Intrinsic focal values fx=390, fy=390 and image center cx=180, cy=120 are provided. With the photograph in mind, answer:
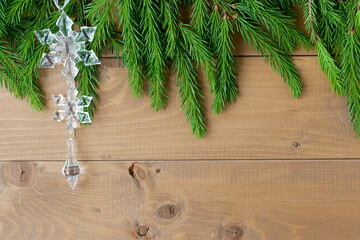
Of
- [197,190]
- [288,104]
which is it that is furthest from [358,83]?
[197,190]

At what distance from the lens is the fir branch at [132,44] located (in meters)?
0.65

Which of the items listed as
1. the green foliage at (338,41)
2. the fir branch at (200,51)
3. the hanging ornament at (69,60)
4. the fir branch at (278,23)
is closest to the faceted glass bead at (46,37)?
the hanging ornament at (69,60)

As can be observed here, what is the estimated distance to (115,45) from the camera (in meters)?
0.68

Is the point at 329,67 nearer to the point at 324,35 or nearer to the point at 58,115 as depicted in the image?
the point at 324,35

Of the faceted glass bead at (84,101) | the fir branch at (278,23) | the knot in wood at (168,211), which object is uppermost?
the fir branch at (278,23)

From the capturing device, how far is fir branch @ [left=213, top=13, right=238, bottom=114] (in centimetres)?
66

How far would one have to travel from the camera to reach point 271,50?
67 cm

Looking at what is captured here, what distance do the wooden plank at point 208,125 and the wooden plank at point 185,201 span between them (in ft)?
0.07

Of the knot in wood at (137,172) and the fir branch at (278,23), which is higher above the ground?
the fir branch at (278,23)

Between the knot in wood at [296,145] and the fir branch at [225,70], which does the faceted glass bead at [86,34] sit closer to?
the fir branch at [225,70]

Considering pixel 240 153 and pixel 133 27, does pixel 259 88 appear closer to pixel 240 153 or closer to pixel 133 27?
pixel 240 153

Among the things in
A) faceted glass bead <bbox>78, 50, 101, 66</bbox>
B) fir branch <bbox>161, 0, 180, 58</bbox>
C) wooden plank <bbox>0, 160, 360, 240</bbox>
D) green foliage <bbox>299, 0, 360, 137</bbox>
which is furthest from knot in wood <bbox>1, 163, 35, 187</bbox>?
green foliage <bbox>299, 0, 360, 137</bbox>

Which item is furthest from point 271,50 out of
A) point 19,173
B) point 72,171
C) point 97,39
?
point 19,173

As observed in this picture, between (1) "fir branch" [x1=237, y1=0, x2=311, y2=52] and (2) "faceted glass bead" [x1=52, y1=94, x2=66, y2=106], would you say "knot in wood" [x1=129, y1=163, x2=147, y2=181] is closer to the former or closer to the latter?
(2) "faceted glass bead" [x1=52, y1=94, x2=66, y2=106]
